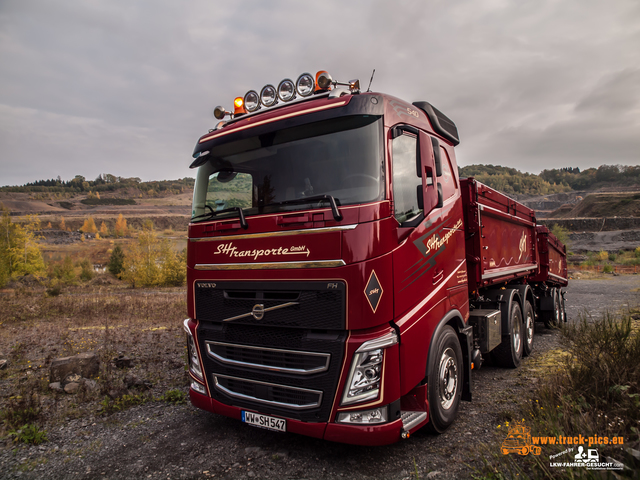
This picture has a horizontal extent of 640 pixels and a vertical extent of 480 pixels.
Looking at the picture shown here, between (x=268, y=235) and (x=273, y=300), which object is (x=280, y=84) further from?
(x=273, y=300)

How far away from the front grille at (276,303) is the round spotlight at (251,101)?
209 centimetres

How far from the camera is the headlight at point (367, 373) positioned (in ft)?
10.2

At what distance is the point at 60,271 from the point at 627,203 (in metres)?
117

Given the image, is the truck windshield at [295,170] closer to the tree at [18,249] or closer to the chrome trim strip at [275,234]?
the chrome trim strip at [275,234]

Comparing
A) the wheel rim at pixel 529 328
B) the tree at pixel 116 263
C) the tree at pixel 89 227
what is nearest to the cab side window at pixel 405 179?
the wheel rim at pixel 529 328

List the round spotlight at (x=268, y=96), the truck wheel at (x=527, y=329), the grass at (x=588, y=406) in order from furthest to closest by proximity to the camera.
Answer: the truck wheel at (x=527, y=329) → the round spotlight at (x=268, y=96) → the grass at (x=588, y=406)

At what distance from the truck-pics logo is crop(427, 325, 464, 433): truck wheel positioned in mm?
1627

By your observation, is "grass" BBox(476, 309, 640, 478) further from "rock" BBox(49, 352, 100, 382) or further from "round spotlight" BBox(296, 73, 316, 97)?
"rock" BBox(49, 352, 100, 382)

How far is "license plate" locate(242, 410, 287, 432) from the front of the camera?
3.38 meters

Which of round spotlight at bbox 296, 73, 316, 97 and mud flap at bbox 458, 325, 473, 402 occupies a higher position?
round spotlight at bbox 296, 73, 316, 97

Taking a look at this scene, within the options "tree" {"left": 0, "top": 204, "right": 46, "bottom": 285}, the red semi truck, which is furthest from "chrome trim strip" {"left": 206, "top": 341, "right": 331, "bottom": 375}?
"tree" {"left": 0, "top": 204, "right": 46, "bottom": 285}

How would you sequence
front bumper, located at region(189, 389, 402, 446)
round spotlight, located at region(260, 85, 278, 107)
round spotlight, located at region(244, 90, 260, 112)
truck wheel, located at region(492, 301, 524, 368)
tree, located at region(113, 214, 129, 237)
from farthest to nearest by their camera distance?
tree, located at region(113, 214, 129, 237) < truck wheel, located at region(492, 301, 524, 368) < round spotlight, located at region(244, 90, 260, 112) < round spotlight, located at region(260, 85, 278, 107) < front bumper, located at region(189, 389, 402, 446)

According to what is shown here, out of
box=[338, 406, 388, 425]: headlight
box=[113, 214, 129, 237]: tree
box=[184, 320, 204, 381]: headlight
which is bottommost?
box=[338, 406, 388, 425]: headlight

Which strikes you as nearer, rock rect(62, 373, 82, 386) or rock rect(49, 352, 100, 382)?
rock rect(62, 373, 82, 386)
